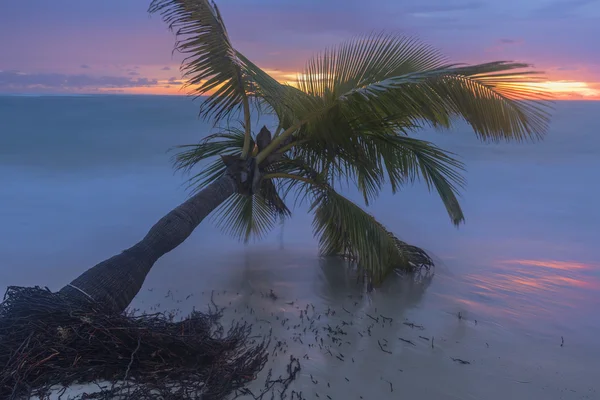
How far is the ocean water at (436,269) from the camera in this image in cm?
376

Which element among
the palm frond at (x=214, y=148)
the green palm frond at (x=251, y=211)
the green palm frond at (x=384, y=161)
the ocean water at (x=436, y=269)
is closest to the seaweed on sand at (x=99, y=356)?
the ocean water at (x=436, y=269)

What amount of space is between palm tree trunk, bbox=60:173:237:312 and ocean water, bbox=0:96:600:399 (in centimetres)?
113

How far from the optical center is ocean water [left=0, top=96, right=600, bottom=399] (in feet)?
12.3

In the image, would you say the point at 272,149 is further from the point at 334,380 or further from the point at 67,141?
the point at 67,141

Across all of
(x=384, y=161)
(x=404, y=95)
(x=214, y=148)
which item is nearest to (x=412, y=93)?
(x=404, y=95)

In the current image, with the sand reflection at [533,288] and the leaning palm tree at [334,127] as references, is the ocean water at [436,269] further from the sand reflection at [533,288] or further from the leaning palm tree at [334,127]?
the leaning palm tree at [334,127]

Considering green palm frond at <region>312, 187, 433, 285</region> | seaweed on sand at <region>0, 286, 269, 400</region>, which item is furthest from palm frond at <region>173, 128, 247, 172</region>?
seaweed on sand at <region>0, 286, 269, 400</region>

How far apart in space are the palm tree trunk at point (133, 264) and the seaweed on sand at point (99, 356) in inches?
7.5

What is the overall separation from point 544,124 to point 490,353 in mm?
1903

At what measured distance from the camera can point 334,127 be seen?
4.88 metres

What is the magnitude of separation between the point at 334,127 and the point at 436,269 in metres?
2.52

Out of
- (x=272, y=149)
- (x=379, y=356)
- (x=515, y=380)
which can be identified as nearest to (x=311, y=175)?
(x=272, y=149)

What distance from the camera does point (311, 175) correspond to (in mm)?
Answer: 5645

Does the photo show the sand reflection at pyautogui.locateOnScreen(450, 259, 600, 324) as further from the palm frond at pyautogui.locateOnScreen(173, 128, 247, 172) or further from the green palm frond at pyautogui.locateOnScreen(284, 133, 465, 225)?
the palm frond at pyautogui.locateOnScreen(173, 128, 247, 172)
